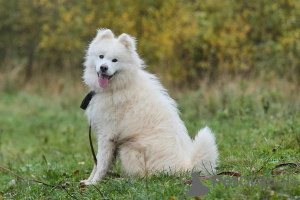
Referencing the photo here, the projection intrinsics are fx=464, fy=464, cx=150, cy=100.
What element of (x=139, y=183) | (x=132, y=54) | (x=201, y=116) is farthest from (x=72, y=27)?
(x=139, y=183)

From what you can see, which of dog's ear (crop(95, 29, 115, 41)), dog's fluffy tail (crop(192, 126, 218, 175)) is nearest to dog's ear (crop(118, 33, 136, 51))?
dog's ear (crop(95, 29, 115, 41))

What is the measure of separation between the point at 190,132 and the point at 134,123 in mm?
2630

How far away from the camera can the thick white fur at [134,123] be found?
5.03 m

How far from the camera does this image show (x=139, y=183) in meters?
4.63

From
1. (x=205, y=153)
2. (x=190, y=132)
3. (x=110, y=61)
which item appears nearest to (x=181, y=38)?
Answer: (x=190, y=132)

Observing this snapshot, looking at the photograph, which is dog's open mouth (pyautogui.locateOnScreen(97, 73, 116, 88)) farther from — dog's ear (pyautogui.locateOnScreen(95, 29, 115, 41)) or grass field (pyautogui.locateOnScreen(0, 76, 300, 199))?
grass field (pyautogui.locateOnScreen(0, 76, 300, 199))

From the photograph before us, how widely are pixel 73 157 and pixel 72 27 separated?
425 inches

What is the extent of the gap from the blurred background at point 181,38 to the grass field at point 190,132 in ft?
5.91

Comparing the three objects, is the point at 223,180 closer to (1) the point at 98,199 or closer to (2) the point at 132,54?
(1) the point at 98,199

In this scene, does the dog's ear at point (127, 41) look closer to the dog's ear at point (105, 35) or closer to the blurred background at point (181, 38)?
the dog's ear at point (105, 35)

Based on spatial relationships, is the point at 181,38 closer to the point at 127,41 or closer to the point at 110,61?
the point at 127,41

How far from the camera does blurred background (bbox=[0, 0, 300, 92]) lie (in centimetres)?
1434

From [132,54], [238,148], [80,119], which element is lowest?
[80,119]

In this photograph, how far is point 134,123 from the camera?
5.28 meters
